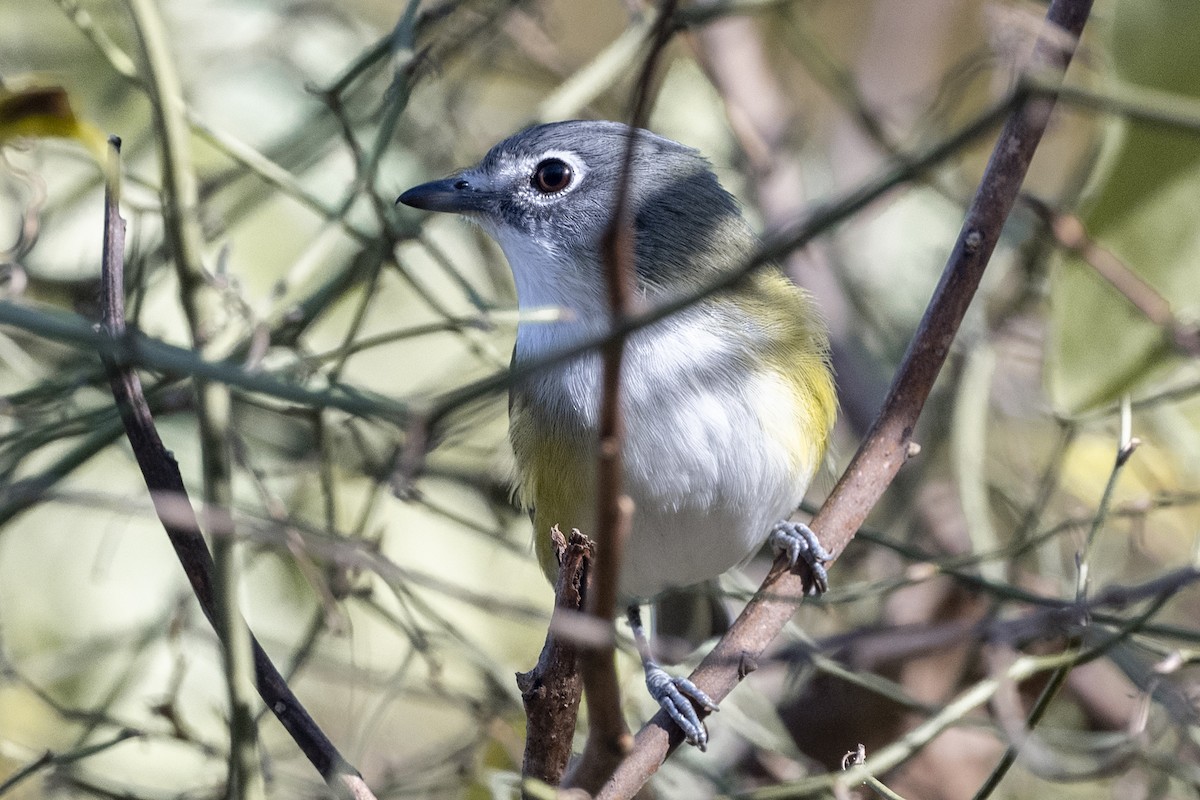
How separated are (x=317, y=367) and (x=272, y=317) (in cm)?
21

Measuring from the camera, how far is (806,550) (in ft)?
7.06

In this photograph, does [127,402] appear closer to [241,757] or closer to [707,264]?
[241,757]

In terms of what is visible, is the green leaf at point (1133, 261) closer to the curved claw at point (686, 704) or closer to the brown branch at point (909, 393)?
the brown branch at point (909, 393)

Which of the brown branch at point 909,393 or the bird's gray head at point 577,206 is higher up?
the bird's gray head at point 577,206

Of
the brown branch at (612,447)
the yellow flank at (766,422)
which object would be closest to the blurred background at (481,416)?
the yellow flank at (766,422)

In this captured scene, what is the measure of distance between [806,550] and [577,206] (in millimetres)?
880

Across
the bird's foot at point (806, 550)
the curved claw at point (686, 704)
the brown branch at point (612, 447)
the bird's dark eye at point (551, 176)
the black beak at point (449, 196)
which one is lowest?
the brown branch at point (612, 447)

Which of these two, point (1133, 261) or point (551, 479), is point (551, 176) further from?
point (1133, 261)

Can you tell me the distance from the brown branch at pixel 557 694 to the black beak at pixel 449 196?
115cm

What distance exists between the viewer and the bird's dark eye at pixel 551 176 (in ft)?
8.47

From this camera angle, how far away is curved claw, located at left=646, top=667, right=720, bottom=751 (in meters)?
1.83

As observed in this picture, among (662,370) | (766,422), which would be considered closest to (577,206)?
(662,370)

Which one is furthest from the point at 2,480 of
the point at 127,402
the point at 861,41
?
the point at 861,41

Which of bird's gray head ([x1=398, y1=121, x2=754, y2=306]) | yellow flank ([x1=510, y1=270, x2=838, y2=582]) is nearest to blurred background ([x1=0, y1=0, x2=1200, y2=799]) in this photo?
A: bird's gray head ([x1=398, y1=121, x2=754, y2=306])
